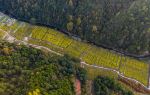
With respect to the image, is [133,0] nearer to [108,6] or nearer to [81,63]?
[108,6]

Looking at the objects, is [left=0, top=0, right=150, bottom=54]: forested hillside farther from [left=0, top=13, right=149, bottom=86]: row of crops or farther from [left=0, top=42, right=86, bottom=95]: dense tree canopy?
[left=0, top=42, right=86, bottom=95]: dense tree canopy

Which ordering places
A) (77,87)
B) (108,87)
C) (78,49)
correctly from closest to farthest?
(77,87) < (108,87) < (78,49)

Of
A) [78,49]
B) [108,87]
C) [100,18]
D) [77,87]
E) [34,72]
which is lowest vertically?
[108,87]

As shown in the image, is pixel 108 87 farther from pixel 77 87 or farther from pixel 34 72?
pixel 34 72

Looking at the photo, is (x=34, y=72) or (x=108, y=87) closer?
(x=34, y=72)

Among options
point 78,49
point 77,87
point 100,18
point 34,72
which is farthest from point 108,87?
point 100,18
